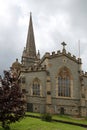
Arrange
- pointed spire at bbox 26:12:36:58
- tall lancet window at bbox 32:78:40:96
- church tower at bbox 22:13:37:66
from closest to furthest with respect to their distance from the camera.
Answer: tall lancet window at bbox 32:78:40:96 → church tower at bbox 22:13:37:66 → pointed spire at bbox 26:12:36:58

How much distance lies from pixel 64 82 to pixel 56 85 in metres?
2.34

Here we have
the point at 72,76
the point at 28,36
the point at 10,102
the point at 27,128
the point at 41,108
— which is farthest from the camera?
the point at 28,36

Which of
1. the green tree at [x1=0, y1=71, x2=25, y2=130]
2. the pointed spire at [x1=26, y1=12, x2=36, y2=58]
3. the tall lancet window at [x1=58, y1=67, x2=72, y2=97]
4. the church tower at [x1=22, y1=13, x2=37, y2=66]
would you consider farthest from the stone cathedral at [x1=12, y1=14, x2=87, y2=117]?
→ the pointed spire at [x1=26, y1=12, x2=36, y2=58]

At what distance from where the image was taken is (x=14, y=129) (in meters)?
36.3

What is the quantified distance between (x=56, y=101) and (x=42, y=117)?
409 inches

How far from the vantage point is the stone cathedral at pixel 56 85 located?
5475 centimetres

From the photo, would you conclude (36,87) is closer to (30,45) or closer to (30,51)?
(30,51)

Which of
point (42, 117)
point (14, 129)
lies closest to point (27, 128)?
point (14, 129)

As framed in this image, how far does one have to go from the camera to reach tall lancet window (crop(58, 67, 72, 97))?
57150 mm

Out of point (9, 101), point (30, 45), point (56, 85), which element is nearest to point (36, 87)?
point (56, 85)

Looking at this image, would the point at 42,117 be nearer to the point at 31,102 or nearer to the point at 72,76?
the point at 31,102

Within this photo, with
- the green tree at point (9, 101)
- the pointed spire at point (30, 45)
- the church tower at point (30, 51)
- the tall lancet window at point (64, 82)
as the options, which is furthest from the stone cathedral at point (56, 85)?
the pointed spire at point (30, 45)

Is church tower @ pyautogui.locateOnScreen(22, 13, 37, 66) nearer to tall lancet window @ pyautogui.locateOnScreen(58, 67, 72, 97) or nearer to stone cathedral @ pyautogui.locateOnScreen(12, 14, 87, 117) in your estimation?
stone cathedral @ pyautogui.locateOnScreen(12, 14, 87, 117)

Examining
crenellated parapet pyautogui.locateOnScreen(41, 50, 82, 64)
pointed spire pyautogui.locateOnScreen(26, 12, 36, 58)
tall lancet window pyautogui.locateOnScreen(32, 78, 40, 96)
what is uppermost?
pointed spire pyautogui.locateOnScreen(26, 12, 36, 58)
